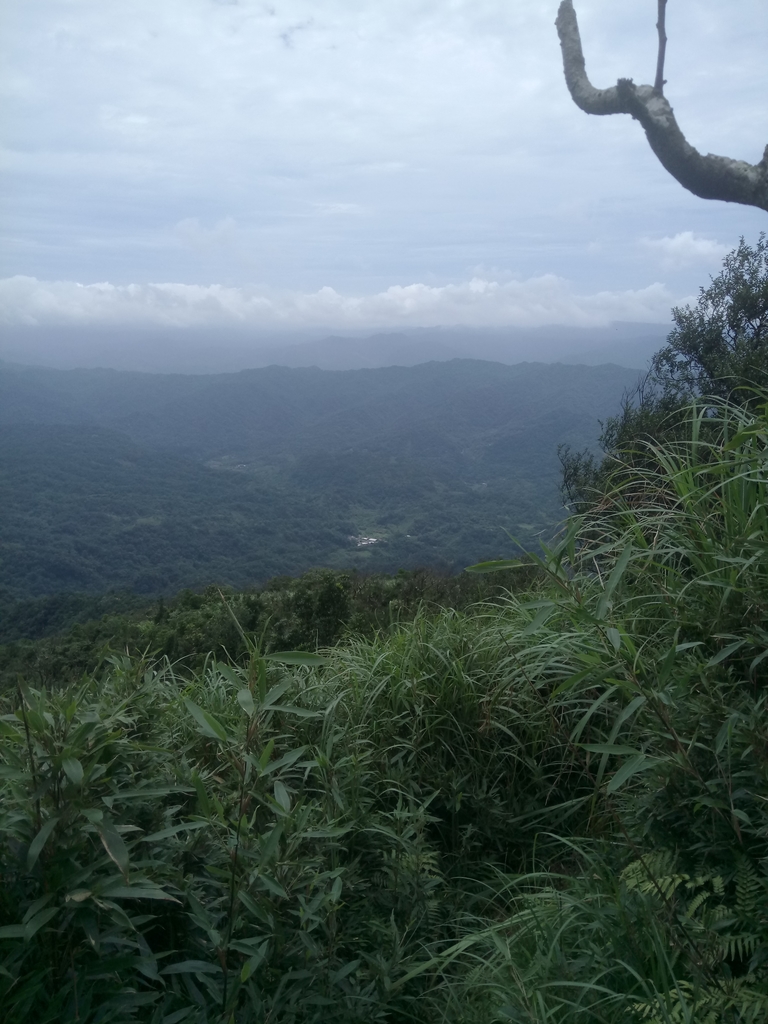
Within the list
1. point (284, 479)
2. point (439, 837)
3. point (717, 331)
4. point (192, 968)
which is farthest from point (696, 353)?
point (284, 479)

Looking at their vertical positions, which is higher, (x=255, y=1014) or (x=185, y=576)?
(x=255, y=1014)

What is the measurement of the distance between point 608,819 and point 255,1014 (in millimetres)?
1367

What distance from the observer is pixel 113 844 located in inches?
60.9

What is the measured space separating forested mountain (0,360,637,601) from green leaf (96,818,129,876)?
2.91 m

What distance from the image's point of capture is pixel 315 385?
84938 mm

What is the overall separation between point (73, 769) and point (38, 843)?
145mm

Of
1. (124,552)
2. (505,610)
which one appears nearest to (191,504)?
(124,552)

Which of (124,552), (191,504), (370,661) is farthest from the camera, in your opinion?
(191,504)

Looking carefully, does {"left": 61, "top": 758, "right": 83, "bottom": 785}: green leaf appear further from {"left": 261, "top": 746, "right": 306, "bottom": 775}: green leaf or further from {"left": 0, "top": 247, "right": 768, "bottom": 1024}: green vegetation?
{"left": 261, "top": 746, "right": 306, "bottom": 775}: green leaf

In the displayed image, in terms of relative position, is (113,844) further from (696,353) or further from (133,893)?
(696,353)

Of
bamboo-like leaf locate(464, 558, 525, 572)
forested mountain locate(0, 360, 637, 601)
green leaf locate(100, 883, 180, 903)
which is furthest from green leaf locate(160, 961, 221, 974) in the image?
forested mountain locate(0, 360, 637, 601)

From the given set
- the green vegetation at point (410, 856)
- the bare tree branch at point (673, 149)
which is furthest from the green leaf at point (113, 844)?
the bare tree branch at point (673, 149)

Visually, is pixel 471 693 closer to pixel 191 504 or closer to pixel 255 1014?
pixel 255 1014

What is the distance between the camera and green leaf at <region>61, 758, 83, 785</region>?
5.15ft
